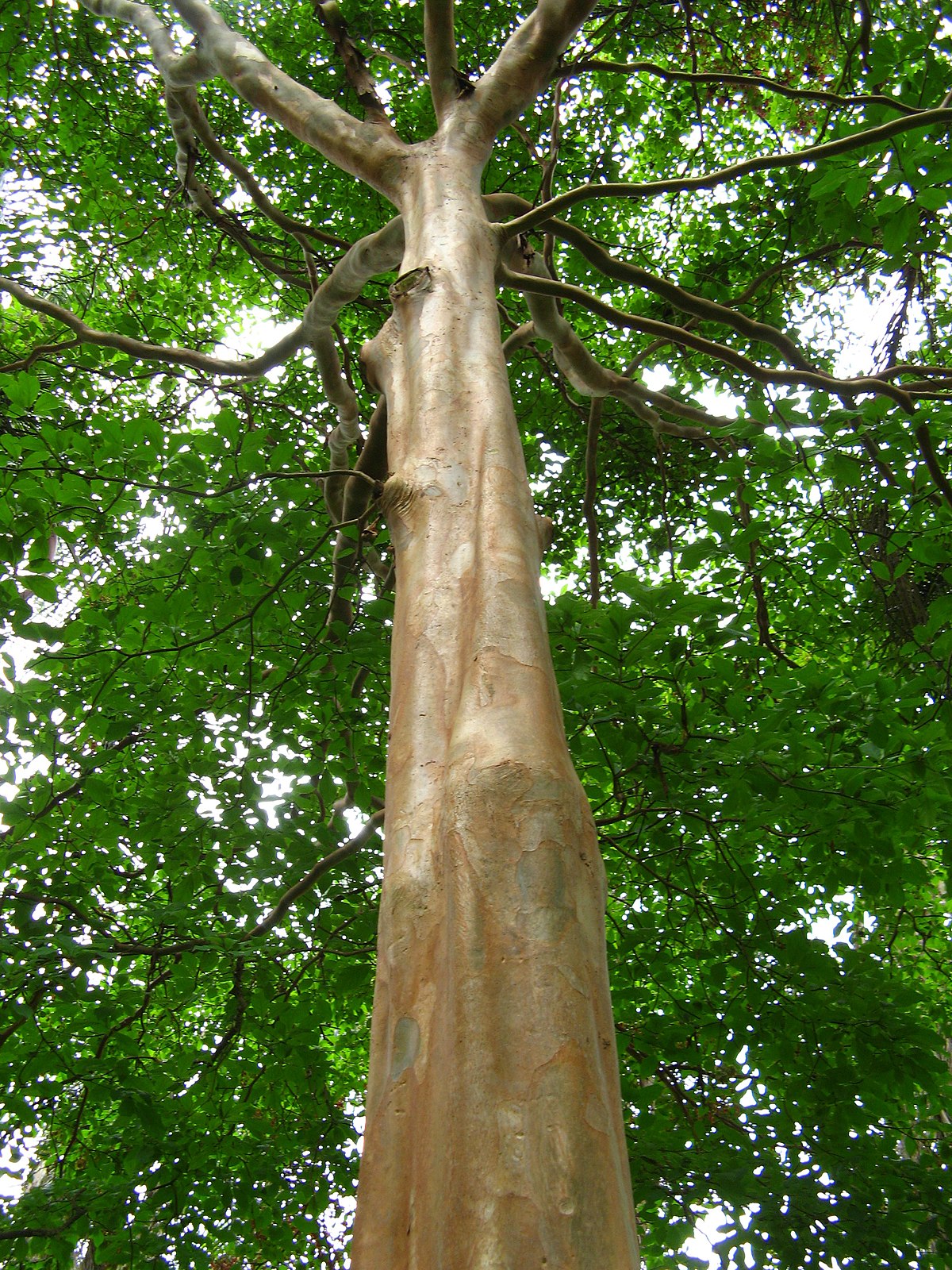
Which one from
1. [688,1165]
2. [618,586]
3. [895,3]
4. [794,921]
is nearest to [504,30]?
[895,3]

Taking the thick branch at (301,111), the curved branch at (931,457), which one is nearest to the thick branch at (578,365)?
the thick branch at (301,111)

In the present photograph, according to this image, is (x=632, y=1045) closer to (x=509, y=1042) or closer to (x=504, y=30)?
(x=509, y=1042)

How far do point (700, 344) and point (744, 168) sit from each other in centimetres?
71

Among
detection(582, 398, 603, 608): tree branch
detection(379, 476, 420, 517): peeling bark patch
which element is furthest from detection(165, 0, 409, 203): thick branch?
detection(582, 398, 603, 608): tree branch

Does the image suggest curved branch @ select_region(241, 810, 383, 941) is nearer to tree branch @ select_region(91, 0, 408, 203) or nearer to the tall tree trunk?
the tall tree trunk

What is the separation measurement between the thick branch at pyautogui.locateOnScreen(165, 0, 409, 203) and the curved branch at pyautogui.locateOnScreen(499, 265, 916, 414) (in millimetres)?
721

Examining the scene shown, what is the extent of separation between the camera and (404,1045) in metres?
1.47

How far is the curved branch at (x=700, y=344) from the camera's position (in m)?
3.74

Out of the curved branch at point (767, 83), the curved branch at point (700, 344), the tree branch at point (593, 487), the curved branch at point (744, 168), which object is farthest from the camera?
the tree branch at point (593, 487)

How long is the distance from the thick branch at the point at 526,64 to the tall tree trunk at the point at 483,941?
2567 millimetres

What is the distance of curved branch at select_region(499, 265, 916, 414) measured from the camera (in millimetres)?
3738

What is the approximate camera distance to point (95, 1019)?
4.04 m

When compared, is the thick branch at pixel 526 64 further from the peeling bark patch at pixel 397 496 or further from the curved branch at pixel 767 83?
the peeling bark patch at pixel 397 496

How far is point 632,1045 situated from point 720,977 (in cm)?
66
